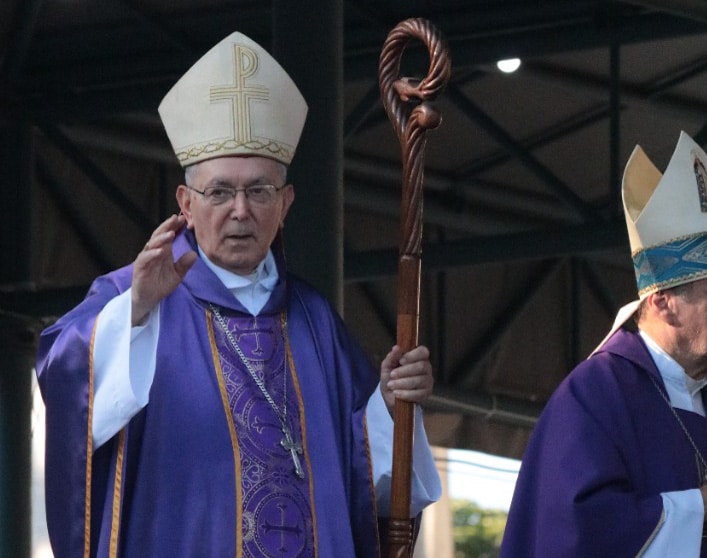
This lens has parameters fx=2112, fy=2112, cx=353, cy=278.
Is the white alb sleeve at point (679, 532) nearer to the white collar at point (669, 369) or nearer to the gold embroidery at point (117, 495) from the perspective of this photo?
the white collar at point (669, 369)

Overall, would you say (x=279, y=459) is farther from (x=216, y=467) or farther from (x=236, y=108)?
(x=236, y=108)

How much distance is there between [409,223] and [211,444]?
682mm

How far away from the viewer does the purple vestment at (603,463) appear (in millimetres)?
5031

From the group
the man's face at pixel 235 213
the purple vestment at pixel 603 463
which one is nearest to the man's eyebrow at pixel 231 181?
the man's face at pixel 235 213

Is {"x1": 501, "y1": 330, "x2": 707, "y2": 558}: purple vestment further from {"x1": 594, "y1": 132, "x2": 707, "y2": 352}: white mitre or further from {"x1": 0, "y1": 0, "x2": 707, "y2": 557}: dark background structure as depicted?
{"x1": 0, "y1": 0, "x2": 707, "y2": 557}: dark background structure

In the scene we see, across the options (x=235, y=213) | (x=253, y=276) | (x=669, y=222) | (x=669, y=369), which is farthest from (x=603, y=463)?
(x=235, y=213)

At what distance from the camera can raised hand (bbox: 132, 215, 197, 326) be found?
15.0ft

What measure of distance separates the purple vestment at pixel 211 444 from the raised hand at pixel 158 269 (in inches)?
5.6

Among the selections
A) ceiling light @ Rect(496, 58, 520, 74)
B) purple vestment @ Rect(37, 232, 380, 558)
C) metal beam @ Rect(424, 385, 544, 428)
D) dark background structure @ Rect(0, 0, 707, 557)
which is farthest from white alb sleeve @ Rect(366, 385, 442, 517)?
metal beam @ Rect(424, 385, 544, 428)

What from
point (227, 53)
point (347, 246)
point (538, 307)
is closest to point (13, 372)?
point (347, 246)

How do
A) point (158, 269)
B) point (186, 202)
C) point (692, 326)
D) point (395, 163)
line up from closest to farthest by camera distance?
point (158, 269) → point (186, 202) → point (692, 326) → point (395, 163)

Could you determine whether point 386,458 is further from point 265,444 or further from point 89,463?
point 89,463

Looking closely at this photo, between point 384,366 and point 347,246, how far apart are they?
673 cm

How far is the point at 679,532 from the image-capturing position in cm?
504
